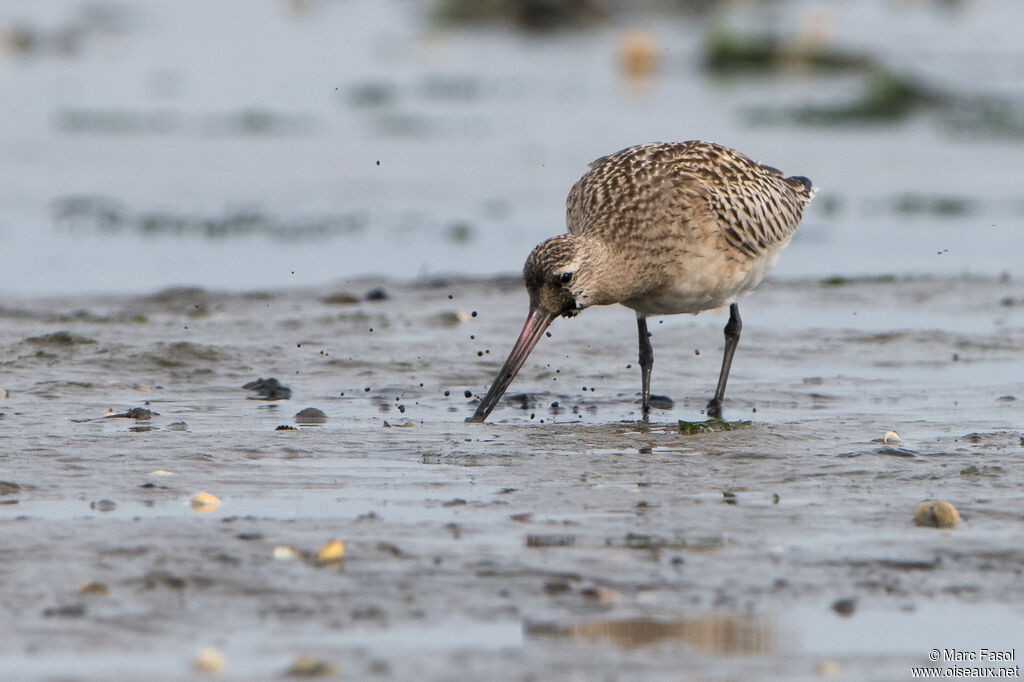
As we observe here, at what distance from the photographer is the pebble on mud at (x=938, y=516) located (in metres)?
6.76

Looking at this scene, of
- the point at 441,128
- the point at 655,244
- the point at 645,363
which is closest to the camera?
the point at 655,244

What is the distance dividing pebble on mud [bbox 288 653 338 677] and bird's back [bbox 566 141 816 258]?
14.9 ft

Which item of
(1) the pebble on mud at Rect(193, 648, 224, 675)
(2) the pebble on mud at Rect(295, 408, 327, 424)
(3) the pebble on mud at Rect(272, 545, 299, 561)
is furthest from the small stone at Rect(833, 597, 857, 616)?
(2) the pebble on mud at Rect(295, 408, 327, 424)

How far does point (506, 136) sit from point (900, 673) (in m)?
18.4

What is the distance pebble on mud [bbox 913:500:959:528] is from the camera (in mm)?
6758

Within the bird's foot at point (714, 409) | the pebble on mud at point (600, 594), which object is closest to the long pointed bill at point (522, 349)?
the bird's foot at point (714, 409)

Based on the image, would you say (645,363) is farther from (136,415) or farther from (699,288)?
(136,415)

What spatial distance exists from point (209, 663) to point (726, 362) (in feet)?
17.3

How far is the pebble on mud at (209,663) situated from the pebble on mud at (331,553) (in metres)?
1.04

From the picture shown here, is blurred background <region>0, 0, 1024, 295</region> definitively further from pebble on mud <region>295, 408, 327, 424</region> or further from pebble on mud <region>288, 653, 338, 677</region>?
pebble on mud <region>288, 653, 338, 677</region>

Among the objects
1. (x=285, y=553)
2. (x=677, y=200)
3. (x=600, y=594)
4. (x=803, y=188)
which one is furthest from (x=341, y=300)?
(x=600, y=594)

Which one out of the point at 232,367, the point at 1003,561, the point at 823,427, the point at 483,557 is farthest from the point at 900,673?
the point at 232,367

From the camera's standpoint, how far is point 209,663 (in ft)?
16.7

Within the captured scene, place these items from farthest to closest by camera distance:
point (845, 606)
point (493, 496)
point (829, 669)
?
point (493, 496), point (845, 606), point (829, 669)
